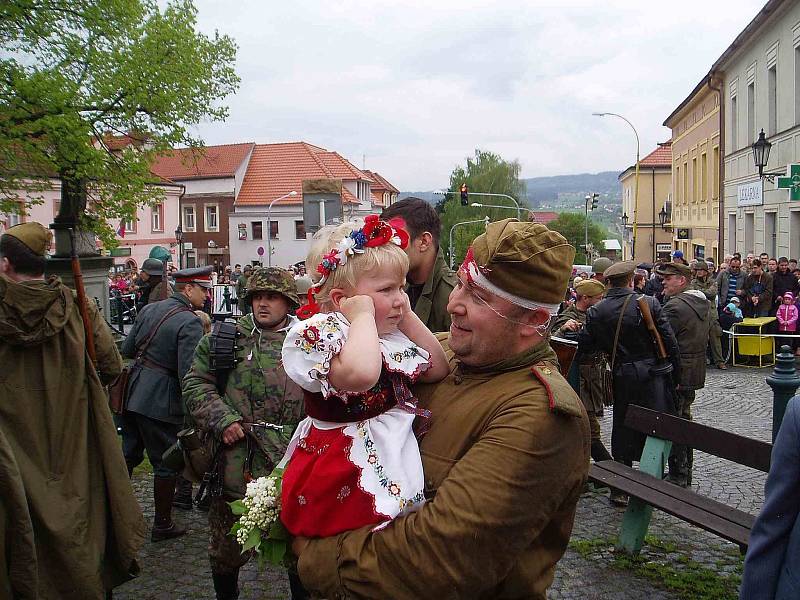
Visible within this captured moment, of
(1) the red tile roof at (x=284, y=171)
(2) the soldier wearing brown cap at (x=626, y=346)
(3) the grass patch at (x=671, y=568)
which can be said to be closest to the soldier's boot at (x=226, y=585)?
(3) the grass patch at (x=671, y=568)

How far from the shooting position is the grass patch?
483 centimetres

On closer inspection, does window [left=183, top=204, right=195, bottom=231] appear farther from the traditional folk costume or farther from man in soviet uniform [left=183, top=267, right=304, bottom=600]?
the traditional folk costume

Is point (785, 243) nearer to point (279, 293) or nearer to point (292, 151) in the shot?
point (279, 293)

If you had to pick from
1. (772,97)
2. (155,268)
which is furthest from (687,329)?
(772,97)

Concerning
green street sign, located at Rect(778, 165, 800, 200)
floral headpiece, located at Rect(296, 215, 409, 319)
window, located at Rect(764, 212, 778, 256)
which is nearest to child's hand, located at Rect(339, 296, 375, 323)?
floral headpiece, located at Rect(296, 215, 409, 319)

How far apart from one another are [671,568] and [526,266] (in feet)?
13.5

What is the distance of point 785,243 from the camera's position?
21.5 metres

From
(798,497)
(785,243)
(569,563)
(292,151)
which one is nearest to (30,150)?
(569,563)

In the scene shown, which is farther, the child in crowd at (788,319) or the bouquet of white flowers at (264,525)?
the child in crowd at (788,319)

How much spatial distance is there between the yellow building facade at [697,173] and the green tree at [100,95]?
74.8 ft

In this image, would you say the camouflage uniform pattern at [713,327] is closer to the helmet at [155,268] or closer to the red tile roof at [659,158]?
the helmet at [155,268]

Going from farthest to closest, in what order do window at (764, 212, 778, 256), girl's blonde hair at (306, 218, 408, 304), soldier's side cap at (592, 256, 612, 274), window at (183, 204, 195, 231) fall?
window at (183, 204, 195, 231), window at (764, 212, 778, 256), soldier's side cap at (592, 256, 612, 274), girl's blonde hair at (306, 218, 408, 304)

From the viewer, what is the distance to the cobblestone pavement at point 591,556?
16.0 ft

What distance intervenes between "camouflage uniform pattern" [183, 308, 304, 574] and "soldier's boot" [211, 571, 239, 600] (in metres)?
0.06
